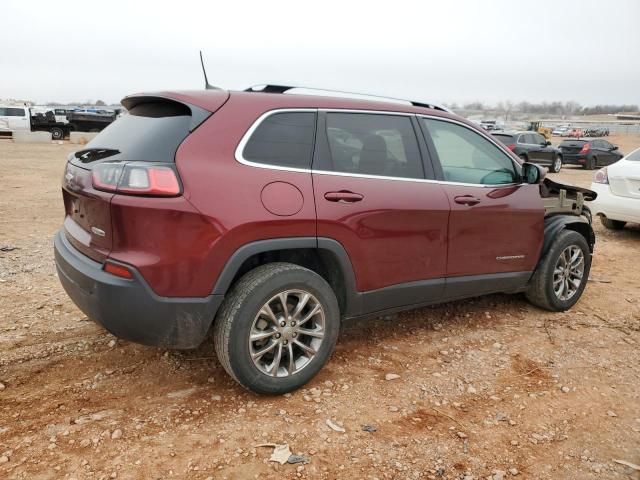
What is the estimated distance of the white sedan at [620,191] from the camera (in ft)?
23.2

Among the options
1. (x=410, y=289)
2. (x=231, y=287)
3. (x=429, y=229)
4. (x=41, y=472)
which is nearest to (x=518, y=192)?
(x=429, y=229)

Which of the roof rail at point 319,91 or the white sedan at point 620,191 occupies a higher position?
the roof rail at point 319,91

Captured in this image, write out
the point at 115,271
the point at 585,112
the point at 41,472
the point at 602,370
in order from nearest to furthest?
the point at 41,472 < the point at 115,271 < the point at 602,370 < the point at 585,112

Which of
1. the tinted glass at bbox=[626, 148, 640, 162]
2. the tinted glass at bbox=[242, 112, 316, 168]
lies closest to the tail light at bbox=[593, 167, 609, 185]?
the tinted glass at bbox=[626, 148, 640, 162]

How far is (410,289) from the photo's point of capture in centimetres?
348

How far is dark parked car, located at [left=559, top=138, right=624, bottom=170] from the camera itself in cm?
2081

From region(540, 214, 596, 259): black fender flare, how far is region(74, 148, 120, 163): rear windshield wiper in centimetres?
346

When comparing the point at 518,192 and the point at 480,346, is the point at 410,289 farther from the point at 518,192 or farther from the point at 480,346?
the point at 518,192

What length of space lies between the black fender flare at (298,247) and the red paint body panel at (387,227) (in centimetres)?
4

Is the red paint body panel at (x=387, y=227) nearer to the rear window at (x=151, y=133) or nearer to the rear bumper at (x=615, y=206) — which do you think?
the rear window at (x=151, y=133)

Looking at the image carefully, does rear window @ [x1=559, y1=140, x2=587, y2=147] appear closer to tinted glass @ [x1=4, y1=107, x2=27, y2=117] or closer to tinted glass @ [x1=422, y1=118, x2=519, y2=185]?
tinted glass @ [x1=422, y1=118, x2=519, y2=185]

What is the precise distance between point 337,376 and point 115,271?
1534 mm

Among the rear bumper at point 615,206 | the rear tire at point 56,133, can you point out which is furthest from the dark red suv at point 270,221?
the rear tire at point 56,133

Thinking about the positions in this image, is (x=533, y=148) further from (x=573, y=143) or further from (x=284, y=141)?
(x=284, y=141)
